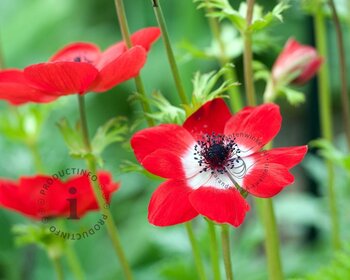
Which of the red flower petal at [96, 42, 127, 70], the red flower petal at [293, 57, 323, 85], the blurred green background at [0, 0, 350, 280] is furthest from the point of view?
the blurred green background at [0, 0, 350, 280]

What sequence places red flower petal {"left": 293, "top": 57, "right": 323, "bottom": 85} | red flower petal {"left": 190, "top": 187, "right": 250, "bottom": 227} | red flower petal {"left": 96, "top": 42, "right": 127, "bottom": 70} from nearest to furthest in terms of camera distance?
red flower petal {"left": 190, "top": 187, "right": 250, "bottom": 227} < red flower petal {"left": 96, "top": 42, "right": 127, "bottom": 70} < red flower petal {"left": 293, "top": 57, "right": 323, "bottom": 85}

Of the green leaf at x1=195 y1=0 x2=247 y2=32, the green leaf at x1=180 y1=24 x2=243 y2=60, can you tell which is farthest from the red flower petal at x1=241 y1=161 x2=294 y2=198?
the green leaf at x1=180 y1=24 x2=243 y2=60

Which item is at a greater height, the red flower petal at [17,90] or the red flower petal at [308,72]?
the red flower petal at [17,90]

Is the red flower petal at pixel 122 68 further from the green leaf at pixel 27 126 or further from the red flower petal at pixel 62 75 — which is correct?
the green leaf at pixel 27 126

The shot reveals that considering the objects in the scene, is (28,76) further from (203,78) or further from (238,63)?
(238,63)

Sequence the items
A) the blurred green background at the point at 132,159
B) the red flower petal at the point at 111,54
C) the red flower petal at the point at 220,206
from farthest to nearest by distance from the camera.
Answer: the blurred green background at the point at 132,159, the red flower petal at the point at 111,54, the red flower petal at the point at 220,206

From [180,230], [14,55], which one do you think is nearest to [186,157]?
[180,230]

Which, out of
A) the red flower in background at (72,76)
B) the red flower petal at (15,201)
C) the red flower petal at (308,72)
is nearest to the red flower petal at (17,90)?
the red flower in background at (72,76)

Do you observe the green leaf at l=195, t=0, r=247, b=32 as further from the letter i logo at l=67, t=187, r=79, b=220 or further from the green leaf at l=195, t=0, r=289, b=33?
the letter i logo at l=67, t=187, r=79, b=220

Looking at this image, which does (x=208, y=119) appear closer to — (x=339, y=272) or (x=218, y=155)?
(x=218, y=155)
